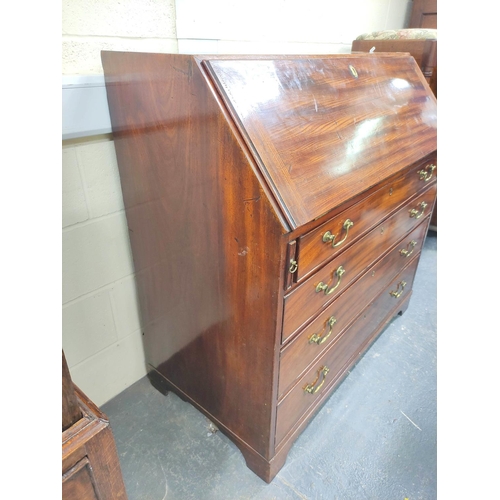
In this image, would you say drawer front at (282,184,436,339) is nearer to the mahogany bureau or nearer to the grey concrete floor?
the mahogany bureau

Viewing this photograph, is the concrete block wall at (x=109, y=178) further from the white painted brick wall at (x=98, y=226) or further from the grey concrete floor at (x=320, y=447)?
the grey concrete floor at (x=320, y=447)

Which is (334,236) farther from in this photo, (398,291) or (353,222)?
(398,291)

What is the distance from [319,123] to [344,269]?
0.42 m

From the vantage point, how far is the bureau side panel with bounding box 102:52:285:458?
0.77 m

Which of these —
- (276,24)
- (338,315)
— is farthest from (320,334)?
(276,24)

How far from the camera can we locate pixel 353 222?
990 mm

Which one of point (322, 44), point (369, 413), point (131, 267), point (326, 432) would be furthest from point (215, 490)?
point (322, 44)

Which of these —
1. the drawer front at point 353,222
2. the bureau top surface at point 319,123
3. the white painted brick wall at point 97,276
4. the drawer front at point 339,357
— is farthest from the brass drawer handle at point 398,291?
the white painted brick wall at point 97,276

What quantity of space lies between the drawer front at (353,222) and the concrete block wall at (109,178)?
654 millimetres

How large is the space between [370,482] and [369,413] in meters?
0.27

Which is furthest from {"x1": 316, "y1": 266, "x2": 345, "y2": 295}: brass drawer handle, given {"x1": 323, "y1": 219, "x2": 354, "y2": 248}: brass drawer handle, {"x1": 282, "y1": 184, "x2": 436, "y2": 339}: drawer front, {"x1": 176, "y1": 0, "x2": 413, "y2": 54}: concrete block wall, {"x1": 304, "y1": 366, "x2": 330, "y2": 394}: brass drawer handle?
{"x1": 176, "y1": 0, "x2": 413, "y2": 54}: concrete block wall
